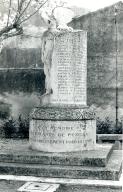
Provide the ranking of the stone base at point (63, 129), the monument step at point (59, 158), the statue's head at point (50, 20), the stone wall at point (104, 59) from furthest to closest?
1. the stone wall at point (104, 59)
2. the statue's head at point (50, 20)
3. the stone base at point (63, 129)
4. the monument step at point (59, 158)

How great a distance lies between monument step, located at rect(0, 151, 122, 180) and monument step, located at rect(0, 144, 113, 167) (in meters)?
0.14

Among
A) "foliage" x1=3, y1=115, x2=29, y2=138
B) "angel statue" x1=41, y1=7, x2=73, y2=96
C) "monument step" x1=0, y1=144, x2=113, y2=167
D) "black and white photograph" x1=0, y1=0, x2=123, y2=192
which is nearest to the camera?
"black and white photograph" x1=0, y1=0, x2=123, y2=192

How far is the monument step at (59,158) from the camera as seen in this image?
791 centimetres

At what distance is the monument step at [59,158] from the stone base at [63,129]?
257 millimetres

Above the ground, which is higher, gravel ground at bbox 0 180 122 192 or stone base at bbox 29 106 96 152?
stone base at bbox 29 106 96 152

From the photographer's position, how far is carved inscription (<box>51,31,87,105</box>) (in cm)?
901

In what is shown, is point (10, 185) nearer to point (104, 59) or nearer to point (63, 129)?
point (63, 129)

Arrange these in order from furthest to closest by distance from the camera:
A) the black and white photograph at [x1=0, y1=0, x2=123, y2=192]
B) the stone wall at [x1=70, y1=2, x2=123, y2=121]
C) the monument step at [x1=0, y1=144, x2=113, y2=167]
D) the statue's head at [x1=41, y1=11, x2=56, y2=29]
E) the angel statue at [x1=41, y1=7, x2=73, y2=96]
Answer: the stone wall at [x1=70, y1=2, x2=123, y2=121] → the statue's head at [x1=41, y1=11, x2=56, y2=29] → the angel statue at [x1=41, y1=7, x2=73, y2=96] → the monument step at [x1=0, y1=144, x2=113, y2=167] → the black and white photograph at [x1=0, y1=0, x2=123, y2=192]

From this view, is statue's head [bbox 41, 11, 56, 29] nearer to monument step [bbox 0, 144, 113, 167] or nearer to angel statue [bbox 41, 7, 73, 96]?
angel statue [bbox 41, 7, 73, 96]

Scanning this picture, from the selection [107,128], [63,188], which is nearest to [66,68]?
[63,188]

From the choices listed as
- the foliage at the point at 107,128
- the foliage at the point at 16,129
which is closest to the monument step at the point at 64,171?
the foliage at the point at 16,129

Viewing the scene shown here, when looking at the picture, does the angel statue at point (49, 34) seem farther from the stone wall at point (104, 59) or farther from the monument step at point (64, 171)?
the stone wall at point (104, 59)

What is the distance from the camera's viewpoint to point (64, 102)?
9023 millimetres

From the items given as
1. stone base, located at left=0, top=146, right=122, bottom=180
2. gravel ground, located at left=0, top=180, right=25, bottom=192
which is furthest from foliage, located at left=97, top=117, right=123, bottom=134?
gravel ground, located at left=0, top=180, right=25, bottom=192
